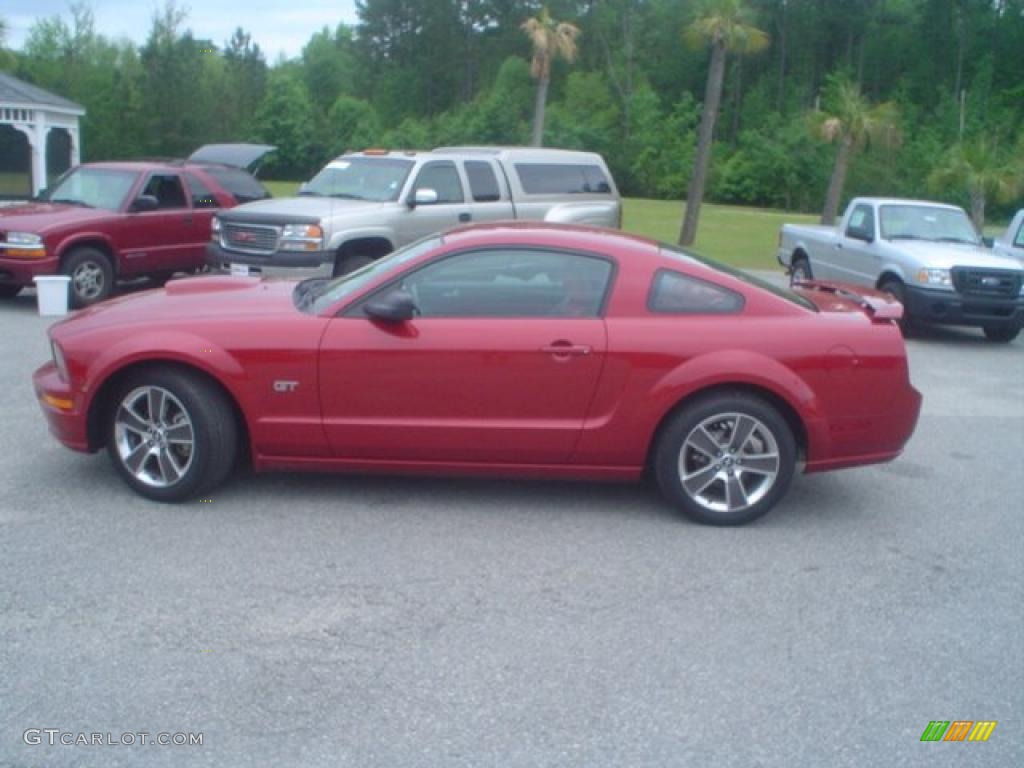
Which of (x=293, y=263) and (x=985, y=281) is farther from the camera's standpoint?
(x=985, y=281)


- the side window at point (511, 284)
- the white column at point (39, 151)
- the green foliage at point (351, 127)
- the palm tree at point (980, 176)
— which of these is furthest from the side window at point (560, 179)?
the green foliage at point (351, 127)

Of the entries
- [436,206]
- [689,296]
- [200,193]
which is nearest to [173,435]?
[689,296]

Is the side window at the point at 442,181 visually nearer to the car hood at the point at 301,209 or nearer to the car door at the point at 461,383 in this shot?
the car hood at the point at 301,209

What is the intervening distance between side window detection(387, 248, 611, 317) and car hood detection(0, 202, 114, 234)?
816 cm

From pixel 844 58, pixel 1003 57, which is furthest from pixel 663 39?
pixel 1003 57

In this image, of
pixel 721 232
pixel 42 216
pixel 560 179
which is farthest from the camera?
pixel 721 232

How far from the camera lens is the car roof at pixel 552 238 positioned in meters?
6.14

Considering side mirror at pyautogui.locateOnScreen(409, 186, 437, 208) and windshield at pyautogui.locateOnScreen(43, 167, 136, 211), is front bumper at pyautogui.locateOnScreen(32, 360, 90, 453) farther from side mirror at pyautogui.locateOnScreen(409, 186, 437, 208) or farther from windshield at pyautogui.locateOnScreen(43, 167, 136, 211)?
windshield at pyautogui.locateOnScreen(43, 167, 136, 211)

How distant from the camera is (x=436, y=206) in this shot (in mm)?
13234

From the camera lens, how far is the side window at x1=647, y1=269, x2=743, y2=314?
6043 millimetres

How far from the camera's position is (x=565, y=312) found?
6.00 metres

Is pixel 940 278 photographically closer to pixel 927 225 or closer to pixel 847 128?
pixel 927 225

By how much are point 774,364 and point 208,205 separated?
10.6 metres

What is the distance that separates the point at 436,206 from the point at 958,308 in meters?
6.29
